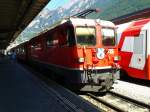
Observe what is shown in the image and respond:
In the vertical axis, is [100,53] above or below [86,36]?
below

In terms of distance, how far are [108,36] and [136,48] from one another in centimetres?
253

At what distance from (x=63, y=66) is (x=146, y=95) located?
362cm

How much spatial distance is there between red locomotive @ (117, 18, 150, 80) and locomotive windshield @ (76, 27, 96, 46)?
2856mm

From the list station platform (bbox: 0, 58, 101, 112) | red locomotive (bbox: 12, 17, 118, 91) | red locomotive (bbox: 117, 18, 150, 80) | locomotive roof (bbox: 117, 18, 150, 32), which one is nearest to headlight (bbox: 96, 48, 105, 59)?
red locomotive (bbox: 12, 17, 118, 91)

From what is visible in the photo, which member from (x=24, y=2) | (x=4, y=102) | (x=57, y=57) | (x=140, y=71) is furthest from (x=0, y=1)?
(x=4, y=102)

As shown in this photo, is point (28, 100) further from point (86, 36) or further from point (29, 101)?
point (86, 36)

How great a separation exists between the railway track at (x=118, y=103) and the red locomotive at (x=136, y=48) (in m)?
2.51

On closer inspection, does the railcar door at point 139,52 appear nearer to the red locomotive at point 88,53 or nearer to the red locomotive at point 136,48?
the red locomotive at point 136,48

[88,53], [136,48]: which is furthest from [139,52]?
[88,53]

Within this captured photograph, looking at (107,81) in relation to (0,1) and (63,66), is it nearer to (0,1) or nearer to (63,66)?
(63,66)

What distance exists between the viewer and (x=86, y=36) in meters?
13.8

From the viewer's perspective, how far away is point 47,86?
1516 centimetres

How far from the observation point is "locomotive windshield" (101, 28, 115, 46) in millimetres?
14147

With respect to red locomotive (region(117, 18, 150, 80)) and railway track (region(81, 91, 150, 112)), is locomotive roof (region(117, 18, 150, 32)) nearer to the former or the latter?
red locomotive (region(117, 18, 150, 80))
